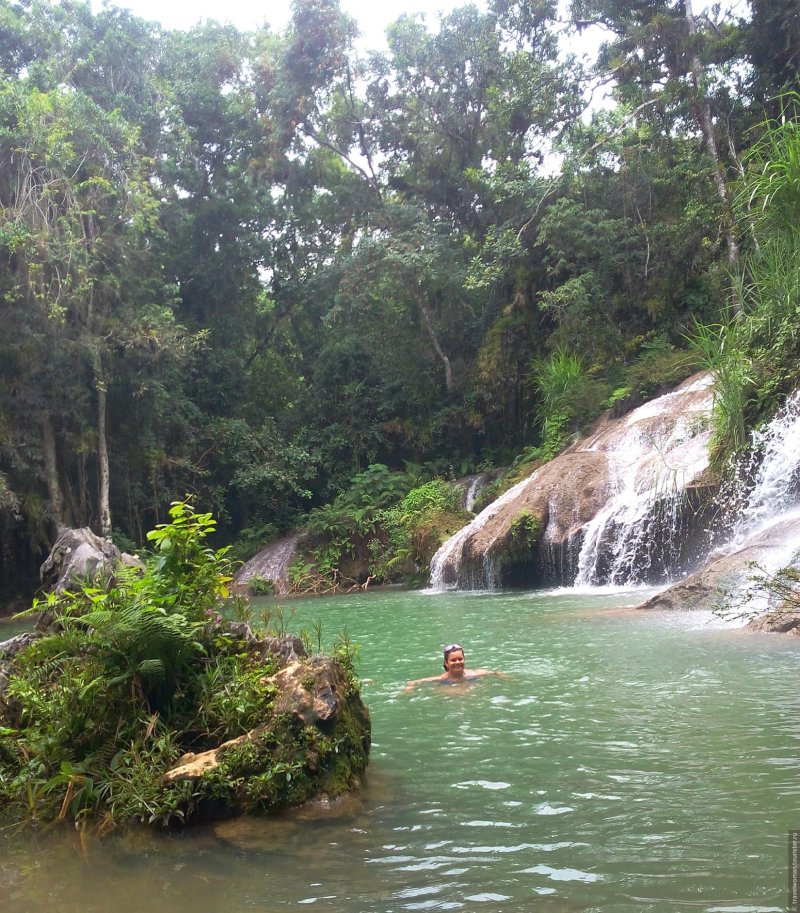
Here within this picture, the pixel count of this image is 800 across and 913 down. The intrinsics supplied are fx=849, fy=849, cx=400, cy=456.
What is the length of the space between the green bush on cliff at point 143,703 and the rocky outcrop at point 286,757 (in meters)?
0.01

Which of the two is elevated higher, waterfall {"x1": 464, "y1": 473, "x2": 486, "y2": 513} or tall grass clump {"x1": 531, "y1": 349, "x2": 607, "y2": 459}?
tall grass clump {"x1": 531, "y1": 349, "x2": 607, "y2": 459}

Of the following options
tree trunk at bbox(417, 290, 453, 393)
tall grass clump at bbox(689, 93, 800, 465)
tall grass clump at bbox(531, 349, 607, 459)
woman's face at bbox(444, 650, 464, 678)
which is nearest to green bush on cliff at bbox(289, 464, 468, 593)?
tall grass clump at bbox(531, 349, 607, 459)

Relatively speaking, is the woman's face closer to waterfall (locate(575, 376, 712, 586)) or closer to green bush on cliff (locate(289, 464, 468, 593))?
waterfall (locate(575, 376, 712, 586))

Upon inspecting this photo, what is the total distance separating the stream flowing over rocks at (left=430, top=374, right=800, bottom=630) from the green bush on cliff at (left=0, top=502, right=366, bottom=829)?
5369mm

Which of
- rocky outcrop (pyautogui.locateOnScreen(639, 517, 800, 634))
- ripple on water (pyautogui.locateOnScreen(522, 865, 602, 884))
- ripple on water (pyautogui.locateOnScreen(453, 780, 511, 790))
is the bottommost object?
ripple on water (pyautogui.locateOnScreen(522, 865, 602, 884))

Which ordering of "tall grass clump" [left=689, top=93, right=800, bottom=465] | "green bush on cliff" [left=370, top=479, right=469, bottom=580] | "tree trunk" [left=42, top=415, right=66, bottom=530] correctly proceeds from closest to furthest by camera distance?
1. "tall grass clump" [left=689, top=93, right=800, bottom=465]
2. "green bush on cliff" [left=370, top=479, right=469, bottom=580]
3. "tree trunk" [left=42, top=415, right=66, bottom=530]

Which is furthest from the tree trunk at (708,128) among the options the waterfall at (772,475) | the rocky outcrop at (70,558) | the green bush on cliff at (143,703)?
the green bush on cliff at (143,703)

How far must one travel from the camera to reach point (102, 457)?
20.4 meters

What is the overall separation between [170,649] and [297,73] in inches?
991

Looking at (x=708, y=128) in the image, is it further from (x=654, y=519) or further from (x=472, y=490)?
(x=654, y=519)

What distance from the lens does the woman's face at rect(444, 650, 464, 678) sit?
673cm

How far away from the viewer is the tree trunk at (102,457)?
1983cm

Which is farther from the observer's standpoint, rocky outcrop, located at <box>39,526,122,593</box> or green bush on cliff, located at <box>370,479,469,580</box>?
green bush on cliff, located at <box>370,479,469,580</box>

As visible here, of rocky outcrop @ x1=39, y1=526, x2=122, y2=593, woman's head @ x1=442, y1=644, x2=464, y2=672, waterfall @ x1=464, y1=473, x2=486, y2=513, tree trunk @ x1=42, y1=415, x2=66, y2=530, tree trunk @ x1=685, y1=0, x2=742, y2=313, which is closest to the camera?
woman's head @ x1=442, y1=644, x2=464, y2=672
